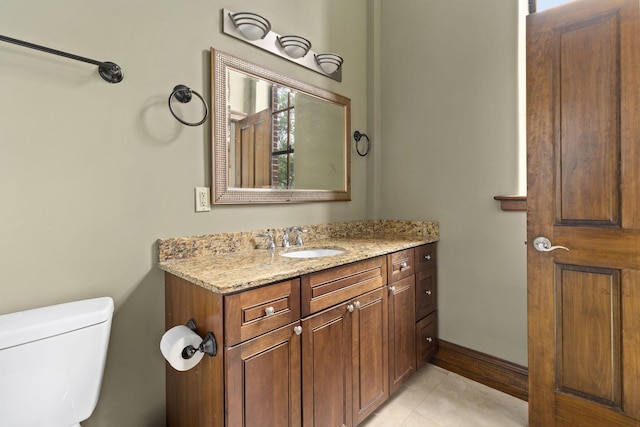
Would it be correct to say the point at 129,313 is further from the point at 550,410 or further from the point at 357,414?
the point at 550,410

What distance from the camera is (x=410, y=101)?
228 cm

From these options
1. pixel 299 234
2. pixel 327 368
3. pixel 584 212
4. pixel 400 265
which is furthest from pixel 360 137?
pixel 327 368

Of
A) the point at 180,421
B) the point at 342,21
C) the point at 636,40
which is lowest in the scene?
the point at 180,421

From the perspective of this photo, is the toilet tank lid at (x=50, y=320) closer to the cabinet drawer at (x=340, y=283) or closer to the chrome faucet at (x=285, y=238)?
the cabinet drawer at (x=340, y=283)

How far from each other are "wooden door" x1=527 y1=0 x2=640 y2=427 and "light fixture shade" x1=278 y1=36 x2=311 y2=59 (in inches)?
45.2

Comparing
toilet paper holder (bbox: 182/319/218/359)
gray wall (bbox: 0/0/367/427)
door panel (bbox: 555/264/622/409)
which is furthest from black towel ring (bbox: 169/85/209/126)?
door panel (bbox: 555/264/622/409)

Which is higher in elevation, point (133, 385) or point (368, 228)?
point (368, 228)

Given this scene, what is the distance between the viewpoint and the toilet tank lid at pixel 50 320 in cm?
88

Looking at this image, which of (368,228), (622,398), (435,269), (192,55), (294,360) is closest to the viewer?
(294,360)

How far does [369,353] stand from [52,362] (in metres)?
1.26

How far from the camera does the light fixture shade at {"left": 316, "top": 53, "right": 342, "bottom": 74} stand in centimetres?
200

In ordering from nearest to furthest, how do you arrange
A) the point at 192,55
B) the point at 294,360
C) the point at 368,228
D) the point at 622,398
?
the point at 294,360 < the point at 622,398 < the point at 192,55 < the point at 368,228

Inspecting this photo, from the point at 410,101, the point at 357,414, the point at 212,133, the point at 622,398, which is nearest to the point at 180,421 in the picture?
the point at 357,414

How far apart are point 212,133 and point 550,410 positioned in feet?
6.96
